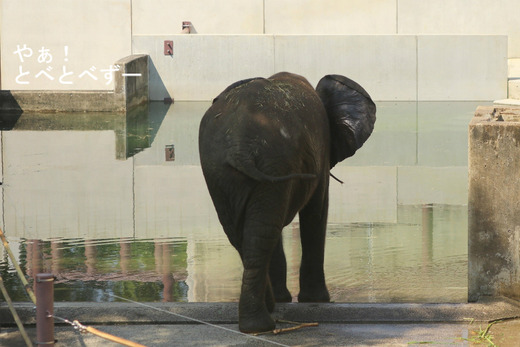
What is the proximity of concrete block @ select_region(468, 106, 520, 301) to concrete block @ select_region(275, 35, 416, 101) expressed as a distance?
18649mm

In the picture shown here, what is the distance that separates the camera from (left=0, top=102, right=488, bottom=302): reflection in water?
892cm

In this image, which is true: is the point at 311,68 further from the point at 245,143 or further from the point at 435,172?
the point at 245,143

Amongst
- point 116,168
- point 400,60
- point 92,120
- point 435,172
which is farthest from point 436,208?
point 400,60

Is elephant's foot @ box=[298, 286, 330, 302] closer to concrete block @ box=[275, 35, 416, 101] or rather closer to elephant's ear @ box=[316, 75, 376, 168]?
elephant's ear @ box=[316, 75, 376, 168]

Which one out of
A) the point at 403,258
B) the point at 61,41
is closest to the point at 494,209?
the point at 403,258

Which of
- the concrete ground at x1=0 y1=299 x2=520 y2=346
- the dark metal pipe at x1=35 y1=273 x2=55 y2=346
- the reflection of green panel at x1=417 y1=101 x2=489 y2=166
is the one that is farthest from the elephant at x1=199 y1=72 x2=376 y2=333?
the reflection of green panel at x1=417 y1=101 x2=489 y2=166

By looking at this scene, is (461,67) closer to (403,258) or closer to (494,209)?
(403,258)

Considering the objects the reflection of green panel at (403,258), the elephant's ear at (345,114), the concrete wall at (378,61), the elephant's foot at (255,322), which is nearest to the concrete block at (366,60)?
the concrete wall at (378,61)

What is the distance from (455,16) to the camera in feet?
91.5

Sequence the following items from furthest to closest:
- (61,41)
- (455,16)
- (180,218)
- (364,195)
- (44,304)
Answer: (61,41) → (455,16) → (364,195) → (180,218) → (44,304)

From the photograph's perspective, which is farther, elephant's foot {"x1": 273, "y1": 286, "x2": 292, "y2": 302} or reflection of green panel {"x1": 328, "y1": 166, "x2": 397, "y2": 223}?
reflection of green panel {"x1": 328, "y1": 166, "x2": 397, "y2": 223}

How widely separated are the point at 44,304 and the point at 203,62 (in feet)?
68.9

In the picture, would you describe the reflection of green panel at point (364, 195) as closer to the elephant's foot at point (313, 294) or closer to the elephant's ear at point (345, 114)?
the elephant's foot at point (313, 294)

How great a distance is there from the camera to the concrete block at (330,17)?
2802 cm
